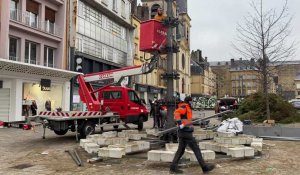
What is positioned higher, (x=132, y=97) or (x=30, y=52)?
(x=30, y=52)

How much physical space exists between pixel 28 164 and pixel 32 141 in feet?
15.8

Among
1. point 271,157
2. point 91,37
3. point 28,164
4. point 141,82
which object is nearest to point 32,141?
point 28,164

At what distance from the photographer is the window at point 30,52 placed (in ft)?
79.8

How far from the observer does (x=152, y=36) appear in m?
11.3

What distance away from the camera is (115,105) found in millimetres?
18281

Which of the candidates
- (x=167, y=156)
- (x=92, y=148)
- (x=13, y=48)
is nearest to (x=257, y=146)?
(x=167, y=156)

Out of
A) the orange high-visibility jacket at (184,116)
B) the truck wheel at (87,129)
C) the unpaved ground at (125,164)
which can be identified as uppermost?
the orange high-visibility jacket at (184,116)

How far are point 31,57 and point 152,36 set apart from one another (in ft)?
51.8

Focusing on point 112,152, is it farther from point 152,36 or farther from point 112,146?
point 152,36

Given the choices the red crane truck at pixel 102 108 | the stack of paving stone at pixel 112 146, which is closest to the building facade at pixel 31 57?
the red crane truck at pixel 102 108

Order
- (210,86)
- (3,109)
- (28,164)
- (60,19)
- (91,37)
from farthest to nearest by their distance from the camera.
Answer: (210,86), (91,37), (60,19), (3,109), (28,164)

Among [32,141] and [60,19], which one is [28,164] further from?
[60,19]

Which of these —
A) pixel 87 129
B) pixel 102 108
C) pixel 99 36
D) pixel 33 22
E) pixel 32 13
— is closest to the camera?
pixel 87 129

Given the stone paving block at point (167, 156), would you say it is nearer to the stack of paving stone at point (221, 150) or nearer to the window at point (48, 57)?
the stack of paving stone at point (221, 150)
